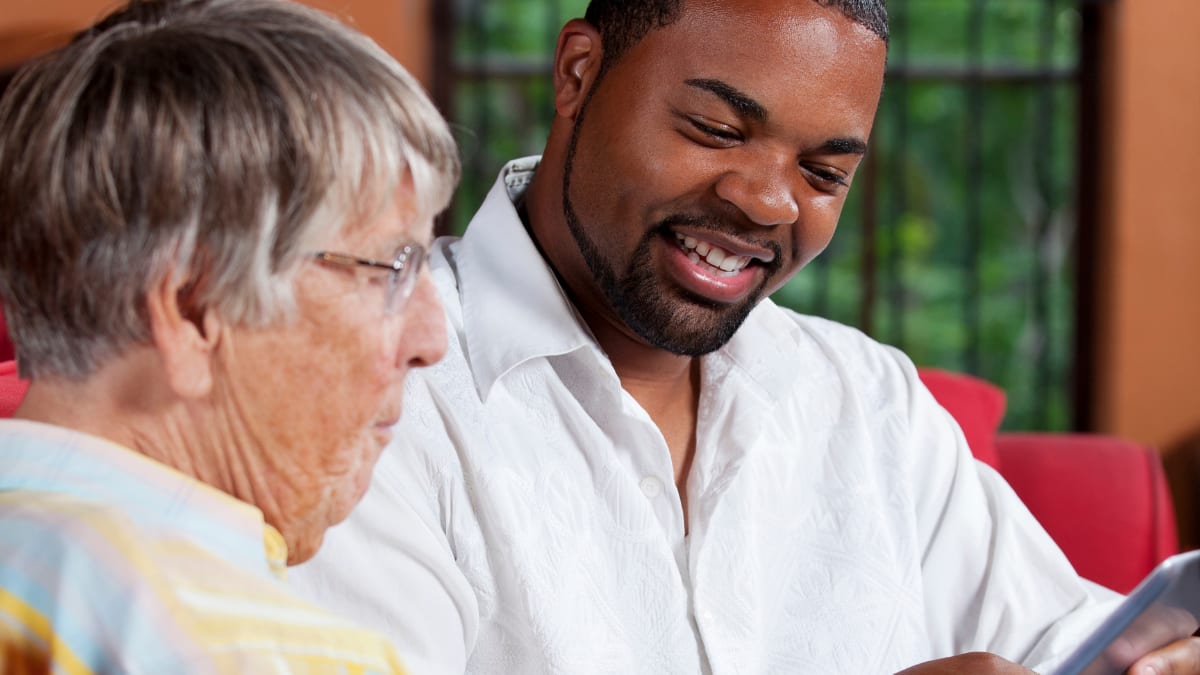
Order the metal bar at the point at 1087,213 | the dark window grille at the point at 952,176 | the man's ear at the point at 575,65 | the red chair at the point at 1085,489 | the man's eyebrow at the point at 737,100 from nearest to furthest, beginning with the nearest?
the man's eyebrow at the point at 737,100 < the man's ear at the point at 575,65 < the red chair at the point at 1085,489 < the metal bar at the point at 1087,213 < the dark window grille at the point at 952,176

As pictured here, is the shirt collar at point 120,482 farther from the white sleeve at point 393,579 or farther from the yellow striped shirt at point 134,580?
the white sleeve at point 393,579

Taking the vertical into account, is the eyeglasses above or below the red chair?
above

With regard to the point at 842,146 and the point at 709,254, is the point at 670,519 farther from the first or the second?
the point at 842,146

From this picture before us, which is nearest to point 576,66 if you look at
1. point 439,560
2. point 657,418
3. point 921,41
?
point 657,418

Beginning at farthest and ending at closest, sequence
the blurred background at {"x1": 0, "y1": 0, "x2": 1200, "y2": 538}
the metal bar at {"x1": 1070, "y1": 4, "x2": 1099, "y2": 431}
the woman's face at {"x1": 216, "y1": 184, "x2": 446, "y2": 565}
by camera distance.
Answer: the metal bar at {"x1": 1070, "y1": 4, "x2": 1099, "y2": 431} < the blurred background at {"x1": 0, "y1": 0, "x2": 1200, "y2": 538} < the woman's face at {"x1": 216, "y1": 184, "x2": 446, "y2": 565}

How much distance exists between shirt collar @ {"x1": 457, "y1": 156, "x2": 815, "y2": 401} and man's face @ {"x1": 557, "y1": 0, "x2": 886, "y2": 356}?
5 centimetres

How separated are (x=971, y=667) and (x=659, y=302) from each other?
1.55ft

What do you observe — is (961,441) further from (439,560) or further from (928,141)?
(928,141)

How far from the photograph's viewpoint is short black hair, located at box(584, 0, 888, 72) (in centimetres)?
138

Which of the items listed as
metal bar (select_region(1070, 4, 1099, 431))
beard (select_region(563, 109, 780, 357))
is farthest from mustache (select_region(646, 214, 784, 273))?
metal bar (select_region(1070, 4, 1099, 431))

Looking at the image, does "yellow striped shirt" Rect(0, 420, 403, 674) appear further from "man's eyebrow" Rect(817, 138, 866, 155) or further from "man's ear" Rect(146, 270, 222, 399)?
"man's eyebrow" Rect(817, 138, 866, 155)

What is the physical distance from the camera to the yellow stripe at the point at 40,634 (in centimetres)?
63

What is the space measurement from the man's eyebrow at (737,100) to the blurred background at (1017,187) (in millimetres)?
2283

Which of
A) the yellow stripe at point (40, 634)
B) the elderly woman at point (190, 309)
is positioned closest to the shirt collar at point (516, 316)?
the elderly woman at point (190, 309)
